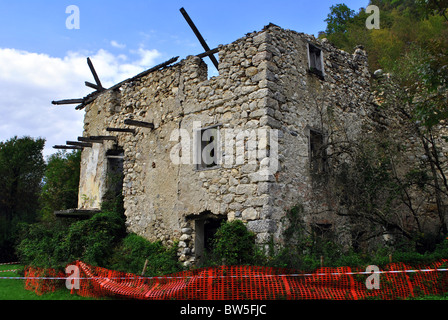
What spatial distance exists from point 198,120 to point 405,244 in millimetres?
5788

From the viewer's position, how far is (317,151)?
9719 millimetres

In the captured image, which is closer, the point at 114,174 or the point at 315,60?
the point at 315,60

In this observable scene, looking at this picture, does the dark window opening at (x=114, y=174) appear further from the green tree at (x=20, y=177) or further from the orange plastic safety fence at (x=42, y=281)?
the green tree at (x=20, y=177)

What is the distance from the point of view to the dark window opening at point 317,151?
9.59 metres

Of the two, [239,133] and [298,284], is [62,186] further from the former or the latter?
[298,284]

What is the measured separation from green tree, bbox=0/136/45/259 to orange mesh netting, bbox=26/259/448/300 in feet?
61.4

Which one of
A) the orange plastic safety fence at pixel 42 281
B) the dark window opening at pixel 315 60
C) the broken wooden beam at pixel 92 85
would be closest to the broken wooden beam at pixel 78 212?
the orange plastic safety fence at pixel 42 281

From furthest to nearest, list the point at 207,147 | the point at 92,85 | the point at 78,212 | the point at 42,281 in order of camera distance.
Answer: the point at 92,85 < the point at 78,212 < the point at 207,147 < the point at 42,281

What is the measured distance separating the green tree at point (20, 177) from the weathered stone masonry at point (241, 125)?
14248 mm

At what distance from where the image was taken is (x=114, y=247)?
1064cm

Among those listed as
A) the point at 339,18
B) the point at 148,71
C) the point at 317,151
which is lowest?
the point at 317,151

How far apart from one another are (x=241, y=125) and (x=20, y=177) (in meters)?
19.7

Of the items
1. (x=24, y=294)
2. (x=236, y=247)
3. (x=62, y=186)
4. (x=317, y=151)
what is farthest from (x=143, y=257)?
(x=62, y=186)
